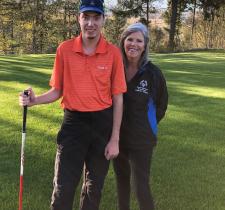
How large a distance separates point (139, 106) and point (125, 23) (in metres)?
39.6

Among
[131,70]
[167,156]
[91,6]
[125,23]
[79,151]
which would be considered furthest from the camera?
[125,23]

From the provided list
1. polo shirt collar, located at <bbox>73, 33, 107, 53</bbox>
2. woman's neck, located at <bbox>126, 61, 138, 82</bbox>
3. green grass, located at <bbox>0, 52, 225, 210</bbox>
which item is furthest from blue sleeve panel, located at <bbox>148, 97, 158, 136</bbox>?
green grass, located at <bbox>0, 52, 225, 210</bbox>

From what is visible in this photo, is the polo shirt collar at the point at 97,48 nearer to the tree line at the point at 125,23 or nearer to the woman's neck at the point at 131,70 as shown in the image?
the woman's neck at the point at 131,70

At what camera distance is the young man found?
326cm

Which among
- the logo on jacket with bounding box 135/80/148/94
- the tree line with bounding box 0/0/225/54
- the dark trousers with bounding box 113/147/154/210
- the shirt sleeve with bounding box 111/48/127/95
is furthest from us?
the tree line with bounding box 0/0/225/54

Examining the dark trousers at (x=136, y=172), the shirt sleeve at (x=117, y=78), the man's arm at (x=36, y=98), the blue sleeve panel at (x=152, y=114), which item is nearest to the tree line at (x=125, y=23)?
the dark trousers at (x=136, y=172)

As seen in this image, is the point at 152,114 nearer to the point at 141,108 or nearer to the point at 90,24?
the point at 141,108

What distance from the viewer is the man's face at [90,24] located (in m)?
3.24

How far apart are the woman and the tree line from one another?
35.0 metres

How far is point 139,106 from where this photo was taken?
3609mm

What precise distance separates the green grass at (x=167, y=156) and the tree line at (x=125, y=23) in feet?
97.0

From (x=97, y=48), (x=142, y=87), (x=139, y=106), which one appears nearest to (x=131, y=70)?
(x=142, y=87)

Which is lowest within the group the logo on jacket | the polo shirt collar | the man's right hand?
the man's right hand

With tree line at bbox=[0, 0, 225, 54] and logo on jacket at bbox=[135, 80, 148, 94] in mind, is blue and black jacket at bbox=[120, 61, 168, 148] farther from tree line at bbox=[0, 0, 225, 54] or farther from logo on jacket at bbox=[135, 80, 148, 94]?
tree line at bbox=[0, 0, 225, 54]
